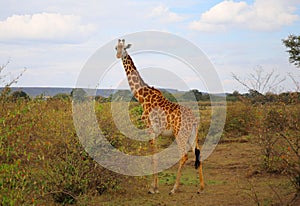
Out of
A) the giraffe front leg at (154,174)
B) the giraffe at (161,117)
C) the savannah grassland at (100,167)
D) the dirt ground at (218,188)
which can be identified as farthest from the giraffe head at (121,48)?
the dirt ground at (218,188)

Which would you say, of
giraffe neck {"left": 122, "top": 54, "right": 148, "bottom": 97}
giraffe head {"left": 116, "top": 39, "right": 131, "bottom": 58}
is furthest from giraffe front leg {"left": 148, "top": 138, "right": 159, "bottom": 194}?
giraffe head {"left": 116, "top": 39, "right": 131, "bottom": 58}

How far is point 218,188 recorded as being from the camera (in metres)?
8.70

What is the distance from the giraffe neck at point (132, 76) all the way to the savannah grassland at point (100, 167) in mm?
728

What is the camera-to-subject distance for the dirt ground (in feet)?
24.7

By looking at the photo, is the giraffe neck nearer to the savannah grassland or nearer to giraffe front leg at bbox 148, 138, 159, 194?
the savannah grassland

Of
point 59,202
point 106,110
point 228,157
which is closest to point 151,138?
point 106,110

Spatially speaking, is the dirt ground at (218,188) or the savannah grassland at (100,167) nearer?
the savannah grassland at (100,167)

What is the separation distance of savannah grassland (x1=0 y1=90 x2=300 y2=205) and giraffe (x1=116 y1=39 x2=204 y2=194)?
29cm

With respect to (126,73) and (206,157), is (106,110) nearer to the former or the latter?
(126,73)

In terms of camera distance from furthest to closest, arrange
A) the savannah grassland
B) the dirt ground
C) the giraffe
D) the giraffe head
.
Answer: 1. the giraffe head
2. the giraffe
3. the dirt ground
4. the savannah grassland

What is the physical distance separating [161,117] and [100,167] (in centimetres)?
188

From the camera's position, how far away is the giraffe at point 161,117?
8625mm

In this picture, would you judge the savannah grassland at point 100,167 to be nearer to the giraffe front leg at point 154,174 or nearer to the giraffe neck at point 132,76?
the giraffe front leg at point 154,174

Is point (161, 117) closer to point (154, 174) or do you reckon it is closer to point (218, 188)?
point (154, 174)
